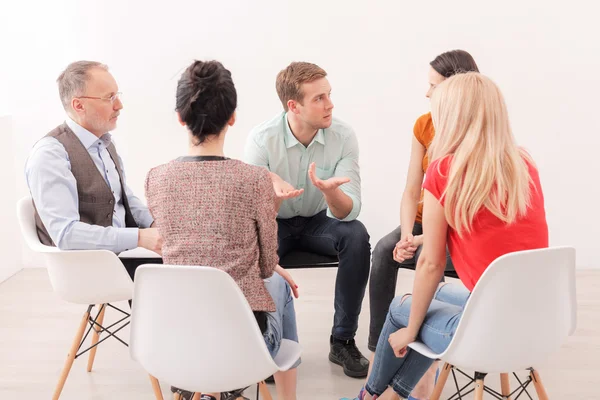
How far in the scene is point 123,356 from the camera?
3.41 m

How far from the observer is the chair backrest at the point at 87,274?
2594mm

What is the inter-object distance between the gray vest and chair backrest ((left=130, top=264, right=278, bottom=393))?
2.99 feet

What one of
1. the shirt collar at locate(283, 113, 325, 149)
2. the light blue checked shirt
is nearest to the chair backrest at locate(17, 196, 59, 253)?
the light blue checked shirt

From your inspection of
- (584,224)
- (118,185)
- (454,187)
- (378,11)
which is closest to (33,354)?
(118,185)

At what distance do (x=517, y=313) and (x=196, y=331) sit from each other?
0.84 meters

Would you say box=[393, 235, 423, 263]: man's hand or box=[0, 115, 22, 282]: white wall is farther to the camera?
box=[0, 115, 22, 282]: white wall

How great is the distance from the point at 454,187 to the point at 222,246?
645 mm

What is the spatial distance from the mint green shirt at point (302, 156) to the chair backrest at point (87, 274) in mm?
825

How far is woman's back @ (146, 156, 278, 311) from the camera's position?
2.02 m

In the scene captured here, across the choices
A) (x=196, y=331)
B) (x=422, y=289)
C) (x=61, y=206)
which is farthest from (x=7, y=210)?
(x=422, y=289)

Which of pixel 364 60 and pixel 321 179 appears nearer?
pixel 321 179

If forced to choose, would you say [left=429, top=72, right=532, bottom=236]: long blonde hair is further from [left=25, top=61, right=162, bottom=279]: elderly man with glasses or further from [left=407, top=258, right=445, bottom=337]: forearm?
[left=25, top=61, right=162, bottom=279]: elderly man with glasses

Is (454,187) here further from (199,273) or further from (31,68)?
(31,68)

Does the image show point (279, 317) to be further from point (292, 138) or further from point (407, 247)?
point (292, 138)
